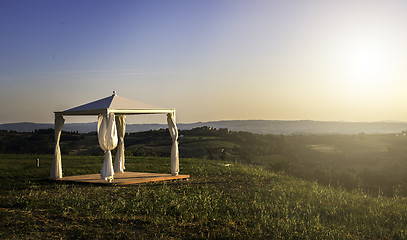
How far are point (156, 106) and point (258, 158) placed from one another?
18.0 metres

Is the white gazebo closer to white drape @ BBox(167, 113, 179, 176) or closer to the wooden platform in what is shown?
white drape @ BBox(167, 113, 179, 176)

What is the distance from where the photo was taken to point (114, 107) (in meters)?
11.7

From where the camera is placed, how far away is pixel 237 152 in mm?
31156

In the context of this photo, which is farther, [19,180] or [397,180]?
[397,180]

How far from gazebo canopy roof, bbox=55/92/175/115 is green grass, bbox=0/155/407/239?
7.45ft

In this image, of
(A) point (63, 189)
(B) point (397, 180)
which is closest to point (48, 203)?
(A) point (63, 189)

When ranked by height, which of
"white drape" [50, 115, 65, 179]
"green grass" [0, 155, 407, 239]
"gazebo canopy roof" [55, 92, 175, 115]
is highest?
"gazebo canopy roof" [55, 92, 175, 115]

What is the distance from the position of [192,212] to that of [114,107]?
4770 millimetres

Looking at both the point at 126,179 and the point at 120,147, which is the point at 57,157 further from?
the point at 120,147

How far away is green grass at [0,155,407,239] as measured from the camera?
6.98 meters

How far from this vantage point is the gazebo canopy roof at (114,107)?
11.7 m

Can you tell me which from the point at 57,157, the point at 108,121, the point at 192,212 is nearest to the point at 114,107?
the point at 108,121

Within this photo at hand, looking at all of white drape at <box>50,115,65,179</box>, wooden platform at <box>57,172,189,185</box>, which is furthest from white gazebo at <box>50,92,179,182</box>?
wooden platform at <box>57,172,189,185</box>

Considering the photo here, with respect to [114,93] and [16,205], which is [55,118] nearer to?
[114,93]
